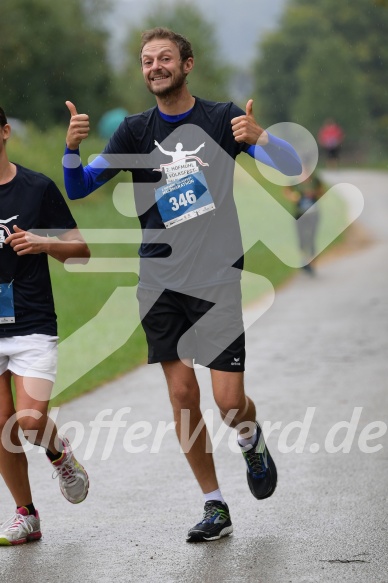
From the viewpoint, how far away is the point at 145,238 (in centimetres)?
591

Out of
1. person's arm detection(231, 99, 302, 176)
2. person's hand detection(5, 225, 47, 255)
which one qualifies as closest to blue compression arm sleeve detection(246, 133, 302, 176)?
person's arm detection(231, 99, 302, 176)

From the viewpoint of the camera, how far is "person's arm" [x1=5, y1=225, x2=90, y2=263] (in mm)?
5562

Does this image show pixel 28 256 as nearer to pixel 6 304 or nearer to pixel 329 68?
pixel 6 304

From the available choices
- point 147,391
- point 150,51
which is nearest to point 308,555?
point 150,51

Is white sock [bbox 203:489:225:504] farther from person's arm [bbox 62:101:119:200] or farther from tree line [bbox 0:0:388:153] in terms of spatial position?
tree line [bbox 0:0:388:153]

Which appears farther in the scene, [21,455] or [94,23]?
[94,23]

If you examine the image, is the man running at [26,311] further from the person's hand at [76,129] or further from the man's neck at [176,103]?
the man's neck at [176,103]

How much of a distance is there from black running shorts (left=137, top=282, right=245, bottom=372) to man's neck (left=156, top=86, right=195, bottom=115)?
2.78 feet

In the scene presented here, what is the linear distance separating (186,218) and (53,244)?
63 centimetres

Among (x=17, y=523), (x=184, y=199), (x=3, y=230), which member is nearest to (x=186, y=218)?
(x=184, y=199)

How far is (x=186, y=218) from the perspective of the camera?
228 inches

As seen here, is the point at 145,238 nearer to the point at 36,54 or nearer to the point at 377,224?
the point at 377,224

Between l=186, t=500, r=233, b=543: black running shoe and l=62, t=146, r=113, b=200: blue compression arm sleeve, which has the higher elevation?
l=62, t=146, r=113, b=200: blue compression arm sleeve

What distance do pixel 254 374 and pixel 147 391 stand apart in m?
1.15
